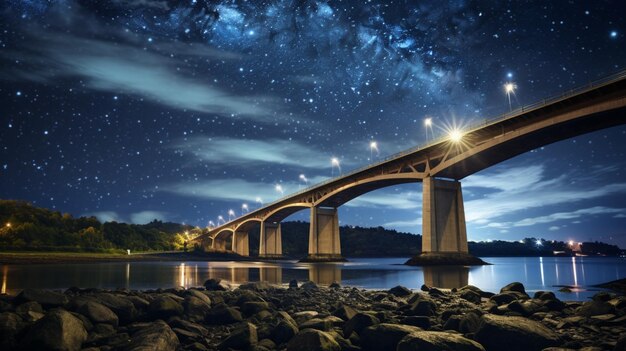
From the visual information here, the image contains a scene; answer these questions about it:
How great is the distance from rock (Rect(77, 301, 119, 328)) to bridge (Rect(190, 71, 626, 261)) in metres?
44.0

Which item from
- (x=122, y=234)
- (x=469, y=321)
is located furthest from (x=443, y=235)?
(x=122, y=234)

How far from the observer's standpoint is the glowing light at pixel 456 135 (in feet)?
183

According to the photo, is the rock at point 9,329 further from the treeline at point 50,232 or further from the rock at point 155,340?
the treeline at point 50,232

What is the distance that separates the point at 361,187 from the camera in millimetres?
80500

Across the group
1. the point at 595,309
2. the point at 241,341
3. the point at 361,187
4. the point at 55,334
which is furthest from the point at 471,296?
the point at 361,187

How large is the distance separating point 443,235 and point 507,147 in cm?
1490

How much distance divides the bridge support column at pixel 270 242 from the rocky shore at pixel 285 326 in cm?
10811

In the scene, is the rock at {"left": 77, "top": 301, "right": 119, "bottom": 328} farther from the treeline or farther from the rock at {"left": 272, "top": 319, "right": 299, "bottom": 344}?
the treeline

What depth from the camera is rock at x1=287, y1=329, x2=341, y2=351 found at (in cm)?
768

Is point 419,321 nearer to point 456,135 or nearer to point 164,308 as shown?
point 164,308

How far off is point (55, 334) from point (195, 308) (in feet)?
14.2

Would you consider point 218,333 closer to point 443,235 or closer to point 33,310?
point 33,310

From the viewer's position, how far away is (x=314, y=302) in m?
15.1

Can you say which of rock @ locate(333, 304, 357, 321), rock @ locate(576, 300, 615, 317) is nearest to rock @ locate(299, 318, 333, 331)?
rock @ locate(333, 304, 357, 321)
